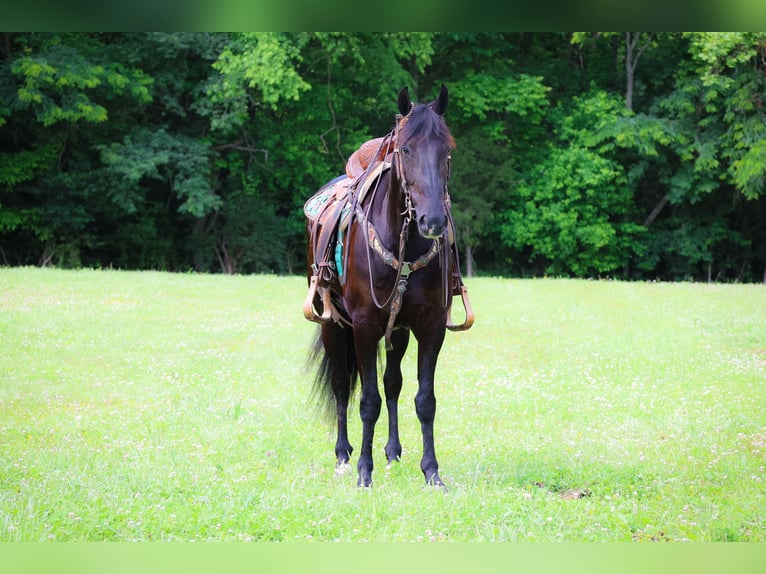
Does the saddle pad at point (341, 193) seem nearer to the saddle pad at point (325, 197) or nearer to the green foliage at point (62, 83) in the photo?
the saddle pad at point (325, 197)

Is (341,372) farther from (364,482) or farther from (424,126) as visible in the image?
(424,126)

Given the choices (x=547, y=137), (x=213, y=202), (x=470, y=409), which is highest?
(x=547, y=137)

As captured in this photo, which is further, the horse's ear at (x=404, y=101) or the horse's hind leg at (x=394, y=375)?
the horse's hind leg at (x=394, y=375)

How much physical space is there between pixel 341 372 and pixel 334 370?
0.05 metres

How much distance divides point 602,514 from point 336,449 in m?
1.97

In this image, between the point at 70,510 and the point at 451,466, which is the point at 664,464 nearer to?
the point at 451,466

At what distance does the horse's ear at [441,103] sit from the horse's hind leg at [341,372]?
1.88m

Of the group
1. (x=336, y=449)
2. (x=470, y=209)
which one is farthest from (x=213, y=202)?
(x=336, y=449)

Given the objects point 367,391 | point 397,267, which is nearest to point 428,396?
point 367,391

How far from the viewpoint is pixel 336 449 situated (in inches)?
238

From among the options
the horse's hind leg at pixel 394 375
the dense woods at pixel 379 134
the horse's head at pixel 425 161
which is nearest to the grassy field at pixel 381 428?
the horse's hind leg at pixel 394 375

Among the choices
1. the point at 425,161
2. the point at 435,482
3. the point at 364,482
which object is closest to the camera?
the point at 425,161

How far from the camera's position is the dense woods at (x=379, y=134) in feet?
74.0

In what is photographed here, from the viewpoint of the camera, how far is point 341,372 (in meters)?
6.18
